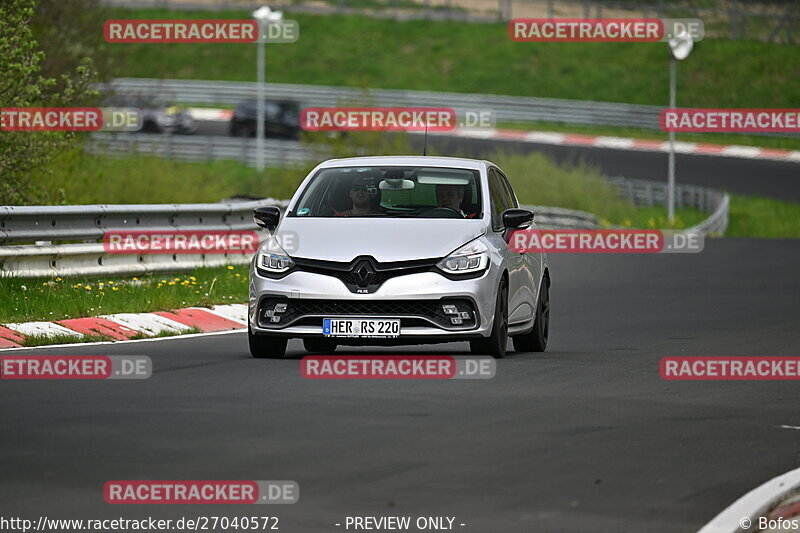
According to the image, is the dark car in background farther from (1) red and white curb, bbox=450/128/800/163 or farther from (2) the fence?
(2) the fence

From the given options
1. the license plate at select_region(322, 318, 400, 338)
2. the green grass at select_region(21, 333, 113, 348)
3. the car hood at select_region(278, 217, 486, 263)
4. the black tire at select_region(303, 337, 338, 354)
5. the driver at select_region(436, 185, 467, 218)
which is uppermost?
the driver at select_region(436, 185, 467, 218)

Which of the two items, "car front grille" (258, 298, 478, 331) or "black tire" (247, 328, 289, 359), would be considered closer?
"car front grille" (258, 298, 478, 331)

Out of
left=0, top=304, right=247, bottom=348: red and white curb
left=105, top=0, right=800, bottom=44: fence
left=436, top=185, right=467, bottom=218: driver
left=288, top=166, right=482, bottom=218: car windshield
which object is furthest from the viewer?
left=105, top=0, right=800, bottom=44: fence

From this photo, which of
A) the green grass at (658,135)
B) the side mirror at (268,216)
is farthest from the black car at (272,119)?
the side mirror at (268,216)

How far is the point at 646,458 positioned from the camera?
9797 millimetres

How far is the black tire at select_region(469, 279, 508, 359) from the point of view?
1405 cm

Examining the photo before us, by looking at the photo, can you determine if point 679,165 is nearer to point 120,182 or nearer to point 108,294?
point 120,182

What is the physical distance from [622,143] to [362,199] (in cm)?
4554

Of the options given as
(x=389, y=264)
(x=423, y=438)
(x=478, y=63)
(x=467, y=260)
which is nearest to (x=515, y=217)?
(x=467, y=260)

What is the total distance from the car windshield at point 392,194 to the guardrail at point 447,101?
44779 millimetres

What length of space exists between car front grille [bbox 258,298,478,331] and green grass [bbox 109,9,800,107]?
51.3 meters

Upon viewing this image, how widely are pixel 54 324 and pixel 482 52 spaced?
196ft

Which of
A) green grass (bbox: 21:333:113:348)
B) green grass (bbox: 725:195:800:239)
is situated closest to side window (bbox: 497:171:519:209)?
green grass (bbox: 21:333:113:348)

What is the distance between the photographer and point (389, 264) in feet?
44.7
